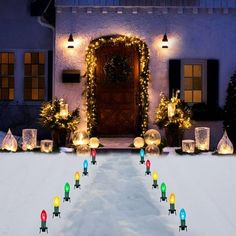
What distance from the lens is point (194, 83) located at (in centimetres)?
1631

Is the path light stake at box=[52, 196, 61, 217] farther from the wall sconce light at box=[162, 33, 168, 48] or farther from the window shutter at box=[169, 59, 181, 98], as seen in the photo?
the wall sconce light at box=[162, 33, 168, 48]

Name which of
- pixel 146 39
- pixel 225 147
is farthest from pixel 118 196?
pixel 146 39

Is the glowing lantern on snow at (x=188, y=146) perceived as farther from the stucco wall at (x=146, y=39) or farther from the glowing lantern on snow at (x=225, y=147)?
the stucco wall at (x=146, y=39)

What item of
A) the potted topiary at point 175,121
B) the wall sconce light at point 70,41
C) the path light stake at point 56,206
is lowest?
the path light stake at point 56,206

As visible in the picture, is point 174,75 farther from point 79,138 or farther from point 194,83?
point 79,138

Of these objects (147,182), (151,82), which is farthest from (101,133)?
(147,182)

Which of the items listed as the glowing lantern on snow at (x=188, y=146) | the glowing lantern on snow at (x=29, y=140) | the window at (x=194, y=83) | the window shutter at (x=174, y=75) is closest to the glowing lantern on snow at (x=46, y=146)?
the glowing lantern on snow at (x=29, y=140)

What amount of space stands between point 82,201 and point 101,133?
27.7 feet

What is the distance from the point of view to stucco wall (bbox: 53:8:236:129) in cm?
1614

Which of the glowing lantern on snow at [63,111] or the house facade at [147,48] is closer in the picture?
the glowing lantern on snow at [63,111]

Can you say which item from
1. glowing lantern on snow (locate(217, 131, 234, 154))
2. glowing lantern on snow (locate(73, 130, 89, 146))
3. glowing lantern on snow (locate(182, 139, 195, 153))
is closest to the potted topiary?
glowing lantern on snow (locate(182, 139, 195, 153))

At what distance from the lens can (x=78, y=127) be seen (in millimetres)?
16172

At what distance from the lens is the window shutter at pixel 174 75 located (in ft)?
52.6

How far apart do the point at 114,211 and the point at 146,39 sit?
9.38 m
